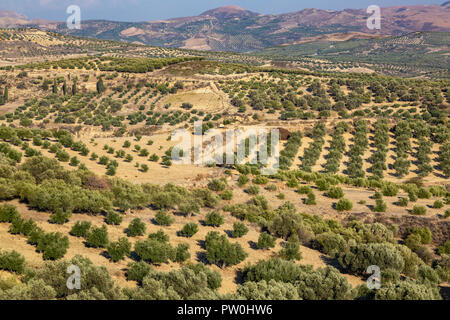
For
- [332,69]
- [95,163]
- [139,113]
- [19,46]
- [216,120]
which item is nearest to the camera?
[95,163]

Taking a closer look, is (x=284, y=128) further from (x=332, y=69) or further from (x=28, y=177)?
(x=332, y=69)

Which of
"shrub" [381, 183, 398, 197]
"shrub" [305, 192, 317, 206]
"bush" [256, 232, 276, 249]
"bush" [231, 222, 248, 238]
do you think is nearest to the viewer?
"bush" [256, 232, 276, 249]

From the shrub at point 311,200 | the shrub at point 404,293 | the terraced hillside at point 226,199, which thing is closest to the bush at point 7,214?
the terraced hillside at point 226,199

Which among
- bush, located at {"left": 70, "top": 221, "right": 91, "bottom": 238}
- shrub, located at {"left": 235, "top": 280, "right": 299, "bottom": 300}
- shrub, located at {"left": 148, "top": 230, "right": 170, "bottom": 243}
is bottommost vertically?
shrub, located at {"left": 148, "top": 230, "right": 170, "bottom": 243}

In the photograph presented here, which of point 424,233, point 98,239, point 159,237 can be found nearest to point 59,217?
point 98,239

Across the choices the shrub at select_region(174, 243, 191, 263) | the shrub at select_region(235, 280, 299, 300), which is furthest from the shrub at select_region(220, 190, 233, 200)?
the shrub at select_region(235, 280, 299, 300)

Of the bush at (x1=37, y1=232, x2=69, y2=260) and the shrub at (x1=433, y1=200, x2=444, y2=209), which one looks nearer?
→ the bush at (x1=37, y1=232, x2=69, y2=260)

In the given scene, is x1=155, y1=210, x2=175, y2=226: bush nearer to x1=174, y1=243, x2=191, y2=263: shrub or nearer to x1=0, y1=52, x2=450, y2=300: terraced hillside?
x1=0, y1=52, x2=450, y2=300: terraced hillside
